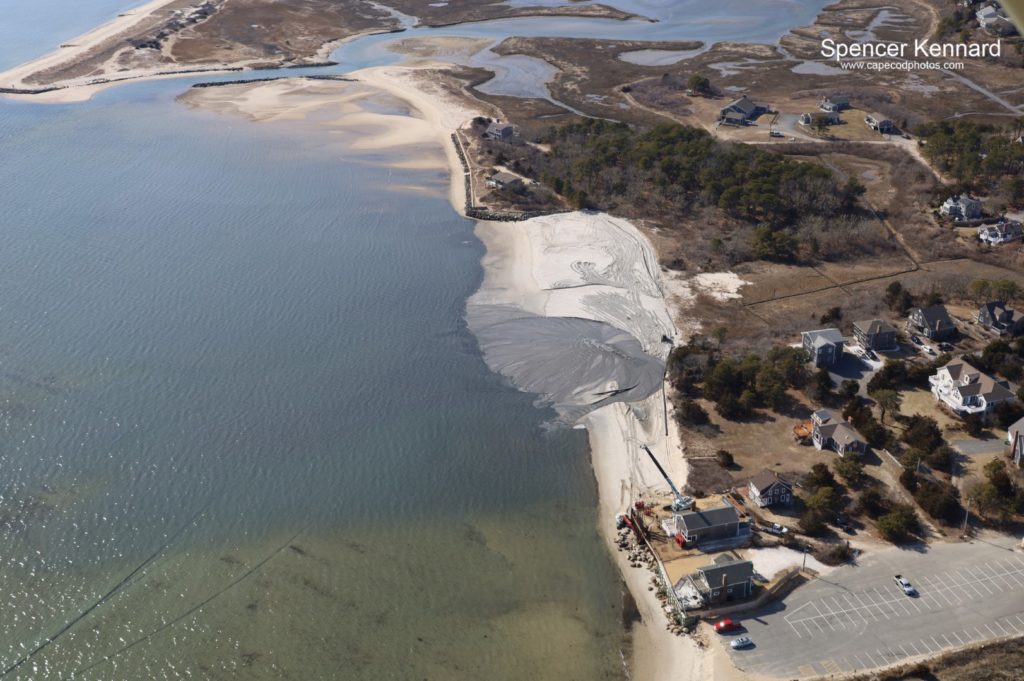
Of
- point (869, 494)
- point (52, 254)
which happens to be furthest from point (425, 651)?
point (52, 254)

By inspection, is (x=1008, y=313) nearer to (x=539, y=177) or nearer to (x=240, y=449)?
(x=539, y=177)

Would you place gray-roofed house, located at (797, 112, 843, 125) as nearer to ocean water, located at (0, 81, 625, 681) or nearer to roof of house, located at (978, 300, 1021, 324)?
roof of house, located at (978, 300, 1021, 324)

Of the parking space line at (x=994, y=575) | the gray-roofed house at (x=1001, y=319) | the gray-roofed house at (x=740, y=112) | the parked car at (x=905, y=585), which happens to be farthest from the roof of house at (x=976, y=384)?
the gray-roofed house at (x=740, y=112)

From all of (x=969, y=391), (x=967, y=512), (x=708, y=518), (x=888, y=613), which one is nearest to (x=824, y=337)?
(x=969, y=391)

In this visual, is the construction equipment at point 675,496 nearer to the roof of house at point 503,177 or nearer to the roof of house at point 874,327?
the roof of house at point 874,327

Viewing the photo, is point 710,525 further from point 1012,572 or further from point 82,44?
point 82,44

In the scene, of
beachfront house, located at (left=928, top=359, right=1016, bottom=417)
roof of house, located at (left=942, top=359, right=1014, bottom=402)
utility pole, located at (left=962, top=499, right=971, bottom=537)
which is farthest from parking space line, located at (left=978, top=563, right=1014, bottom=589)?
roof of house, located at (left=942, top=359, right=1014, bottom=402)
